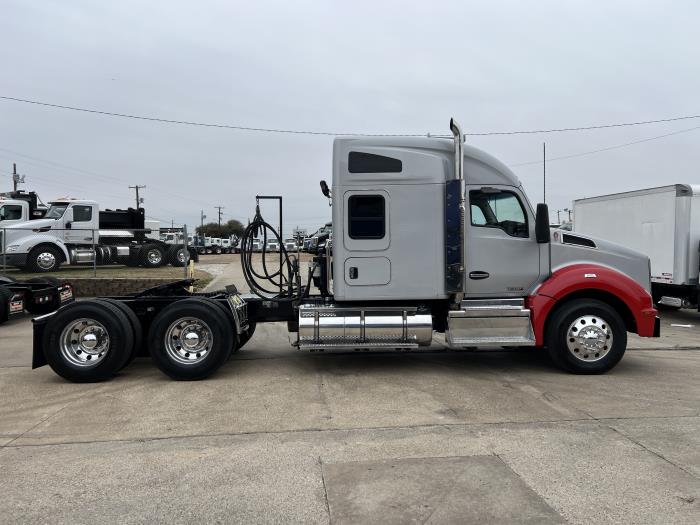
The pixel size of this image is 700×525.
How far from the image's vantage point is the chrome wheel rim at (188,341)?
264 inches

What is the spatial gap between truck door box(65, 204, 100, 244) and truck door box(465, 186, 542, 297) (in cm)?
1882

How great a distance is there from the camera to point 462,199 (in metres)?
6.86

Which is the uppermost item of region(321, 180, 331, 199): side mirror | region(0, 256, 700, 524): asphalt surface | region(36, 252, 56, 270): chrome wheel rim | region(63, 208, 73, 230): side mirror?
region(63, 208, 73, 230): side mirror

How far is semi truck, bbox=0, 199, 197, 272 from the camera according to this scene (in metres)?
19.3

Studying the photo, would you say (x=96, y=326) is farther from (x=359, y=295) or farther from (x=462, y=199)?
(x=462, y=199)

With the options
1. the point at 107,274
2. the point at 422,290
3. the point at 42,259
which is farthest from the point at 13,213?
the point at 422,290

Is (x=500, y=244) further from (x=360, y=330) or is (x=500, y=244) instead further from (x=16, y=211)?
(x=16, y=211)

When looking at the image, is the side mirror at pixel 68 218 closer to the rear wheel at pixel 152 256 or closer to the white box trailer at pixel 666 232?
the rear wheel at pixel 152 256

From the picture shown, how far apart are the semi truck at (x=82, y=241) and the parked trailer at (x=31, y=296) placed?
417 cm

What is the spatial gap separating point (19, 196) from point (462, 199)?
919 inches

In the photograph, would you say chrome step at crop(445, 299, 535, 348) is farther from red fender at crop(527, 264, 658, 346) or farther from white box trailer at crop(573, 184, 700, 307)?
white box trailer at crop(573, 184, 700, 307)

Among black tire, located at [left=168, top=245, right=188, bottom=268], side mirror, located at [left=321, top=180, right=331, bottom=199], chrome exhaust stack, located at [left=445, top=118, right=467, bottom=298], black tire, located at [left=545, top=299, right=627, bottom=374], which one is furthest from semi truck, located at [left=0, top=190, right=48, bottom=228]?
black tire, located at [left=545, top=299, right=627, bottom=374]

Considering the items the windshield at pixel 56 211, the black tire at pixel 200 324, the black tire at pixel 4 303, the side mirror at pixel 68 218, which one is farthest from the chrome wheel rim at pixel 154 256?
the black tire at pixel 200 324

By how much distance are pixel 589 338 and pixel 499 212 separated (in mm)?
1988
